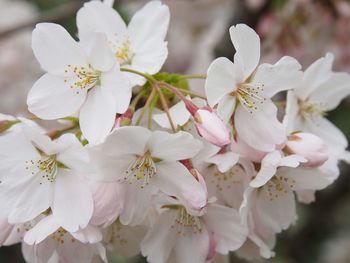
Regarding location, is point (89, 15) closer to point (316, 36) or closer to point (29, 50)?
point (316, 36)

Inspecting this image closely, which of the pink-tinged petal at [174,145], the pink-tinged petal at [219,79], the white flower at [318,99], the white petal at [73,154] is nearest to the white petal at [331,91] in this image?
the white flower at [318,99]

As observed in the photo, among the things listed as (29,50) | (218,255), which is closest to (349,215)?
(29,50)

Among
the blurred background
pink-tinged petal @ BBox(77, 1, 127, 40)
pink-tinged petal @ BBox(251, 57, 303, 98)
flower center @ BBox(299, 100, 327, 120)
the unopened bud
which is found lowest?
the blurred background

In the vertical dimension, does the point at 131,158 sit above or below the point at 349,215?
above

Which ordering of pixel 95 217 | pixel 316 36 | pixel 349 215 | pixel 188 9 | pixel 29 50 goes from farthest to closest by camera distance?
pixel 349 215 → pixel 29 50 → pixel 188 9 → pixel 316 36 → pixel 95 217

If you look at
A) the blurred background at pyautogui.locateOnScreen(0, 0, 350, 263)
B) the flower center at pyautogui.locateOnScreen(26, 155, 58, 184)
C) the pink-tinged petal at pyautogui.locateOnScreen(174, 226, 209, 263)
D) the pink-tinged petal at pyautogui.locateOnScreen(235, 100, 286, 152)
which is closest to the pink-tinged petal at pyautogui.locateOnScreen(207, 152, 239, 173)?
the pink-tinged petal at pyautogui.locateOnScreen(235, 100, 286, 152)

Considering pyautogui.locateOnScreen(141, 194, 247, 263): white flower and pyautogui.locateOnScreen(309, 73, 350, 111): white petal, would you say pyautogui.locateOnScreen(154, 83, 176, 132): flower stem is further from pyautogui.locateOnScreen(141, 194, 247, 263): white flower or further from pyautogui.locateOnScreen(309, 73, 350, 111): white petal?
pyautogui.locateOnScreen(309, 73, 350, 111): white petal
